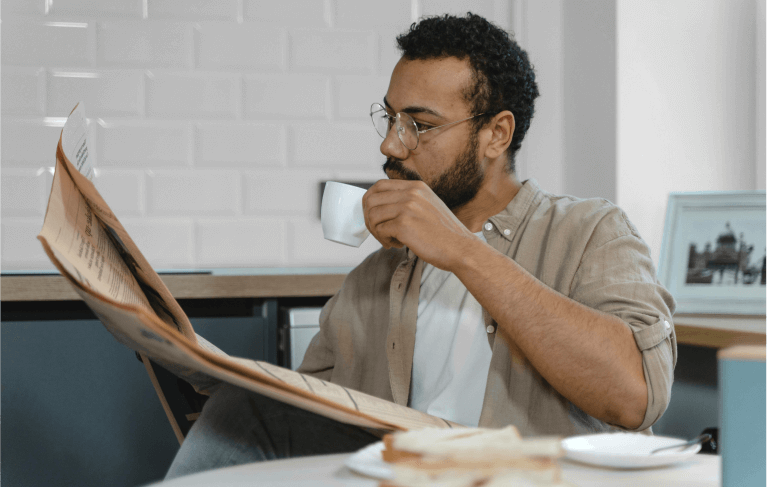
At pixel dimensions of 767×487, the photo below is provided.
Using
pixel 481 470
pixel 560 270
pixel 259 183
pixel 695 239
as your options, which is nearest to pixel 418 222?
pixel 560 270

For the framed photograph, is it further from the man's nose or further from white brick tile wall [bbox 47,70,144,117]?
white brick tile wall [bbox 47,70,144,117]

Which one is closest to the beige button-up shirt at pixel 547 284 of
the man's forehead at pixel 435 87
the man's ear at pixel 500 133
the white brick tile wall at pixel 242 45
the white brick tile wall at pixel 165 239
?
the man's ear at pixel 500 133

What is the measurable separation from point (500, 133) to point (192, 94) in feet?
3.41

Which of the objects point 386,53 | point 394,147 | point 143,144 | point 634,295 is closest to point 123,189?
point 143,144

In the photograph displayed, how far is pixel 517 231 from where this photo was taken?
1165mm

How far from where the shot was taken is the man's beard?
1.24 metres

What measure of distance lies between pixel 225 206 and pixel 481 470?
176 centimetres

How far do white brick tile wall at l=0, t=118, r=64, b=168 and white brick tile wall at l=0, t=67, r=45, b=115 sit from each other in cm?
3

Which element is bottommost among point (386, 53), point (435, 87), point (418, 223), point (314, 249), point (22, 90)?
point (314, 249)

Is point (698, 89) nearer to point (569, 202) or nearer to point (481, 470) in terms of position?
point (569, 202)

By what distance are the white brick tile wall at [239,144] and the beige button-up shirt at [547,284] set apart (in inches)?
31.6

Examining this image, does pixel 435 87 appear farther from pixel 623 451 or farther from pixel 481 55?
pixel 623 451

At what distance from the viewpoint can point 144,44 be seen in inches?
76.2

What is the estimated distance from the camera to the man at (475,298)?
0.87m
